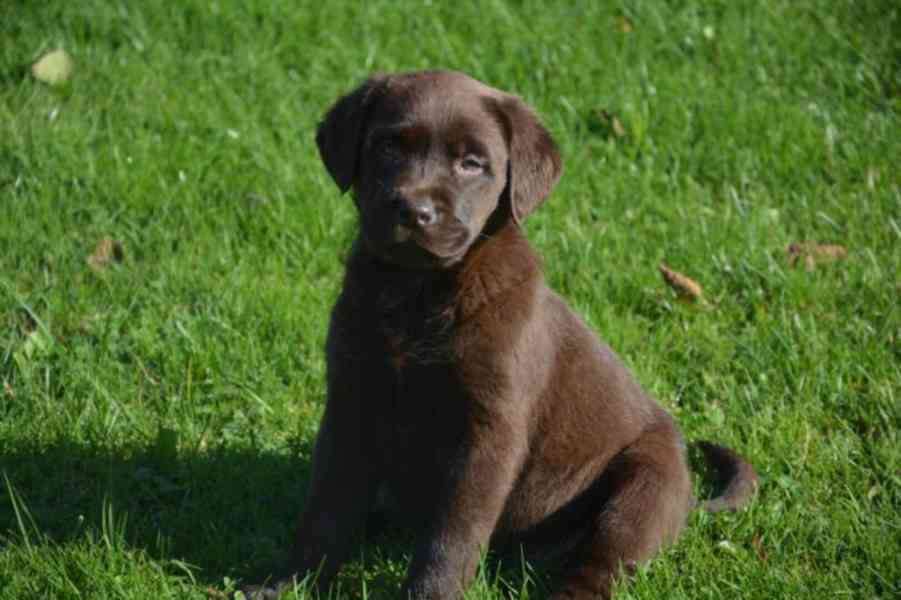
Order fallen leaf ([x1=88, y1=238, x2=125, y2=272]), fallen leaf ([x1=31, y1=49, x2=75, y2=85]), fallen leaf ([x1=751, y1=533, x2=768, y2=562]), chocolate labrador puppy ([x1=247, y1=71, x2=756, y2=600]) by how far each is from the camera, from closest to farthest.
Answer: chocolate labrador puppy ([x1=247, y1=71, x2=756, y2=600]) → fallen leaf ([x1=751, y1=533, x2=768, y2=562]) → fallen leaf ([x1=88, y1=238, x2=125, y2=272]) → fallen leaf ([x1=31, y1=49, x2=75, y2=85])

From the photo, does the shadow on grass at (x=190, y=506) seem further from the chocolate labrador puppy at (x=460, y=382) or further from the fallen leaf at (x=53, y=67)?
the fallen leaf at (x=53, y=67)

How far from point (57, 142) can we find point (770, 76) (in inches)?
147

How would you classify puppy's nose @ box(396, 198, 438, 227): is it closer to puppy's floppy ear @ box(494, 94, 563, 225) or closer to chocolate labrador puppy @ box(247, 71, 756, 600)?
chocolate labrador puppy @ box(247, 71, 756, 600)

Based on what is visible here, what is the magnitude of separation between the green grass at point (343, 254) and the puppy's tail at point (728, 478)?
0.19 feet

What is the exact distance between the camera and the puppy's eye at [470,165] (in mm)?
3715

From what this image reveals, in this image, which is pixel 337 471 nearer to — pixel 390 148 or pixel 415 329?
pixel 415 329

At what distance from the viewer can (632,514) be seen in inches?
150

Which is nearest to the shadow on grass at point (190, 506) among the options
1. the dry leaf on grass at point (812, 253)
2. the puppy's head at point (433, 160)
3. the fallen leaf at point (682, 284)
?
the puppy's head at point (433, 160)

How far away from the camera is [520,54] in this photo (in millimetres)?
6980

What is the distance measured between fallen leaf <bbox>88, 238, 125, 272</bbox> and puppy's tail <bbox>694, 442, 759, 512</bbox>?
2513mm

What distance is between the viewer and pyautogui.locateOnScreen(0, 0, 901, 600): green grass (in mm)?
3955

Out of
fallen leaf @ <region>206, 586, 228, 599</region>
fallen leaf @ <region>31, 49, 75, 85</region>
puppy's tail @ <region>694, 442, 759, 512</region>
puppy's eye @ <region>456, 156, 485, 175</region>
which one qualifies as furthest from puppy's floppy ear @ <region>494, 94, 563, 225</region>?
fallen leaf @ <region>31, 49, 75, 85</region>

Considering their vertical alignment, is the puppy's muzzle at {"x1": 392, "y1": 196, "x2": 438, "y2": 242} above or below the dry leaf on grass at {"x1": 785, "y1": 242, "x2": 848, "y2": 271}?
above

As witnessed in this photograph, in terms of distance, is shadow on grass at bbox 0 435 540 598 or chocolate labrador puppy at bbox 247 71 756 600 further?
shadow on grass at bbox 0 435 540 598
